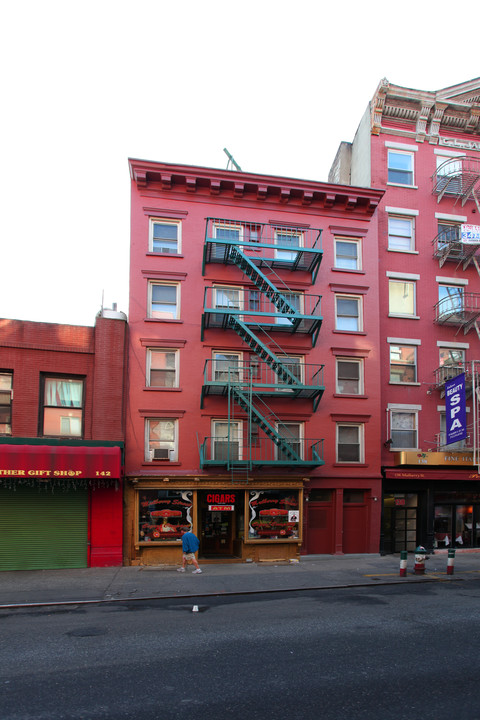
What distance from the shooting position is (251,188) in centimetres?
2197

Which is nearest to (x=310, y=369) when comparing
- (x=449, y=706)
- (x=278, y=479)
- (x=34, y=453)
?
(x=278, y=479)

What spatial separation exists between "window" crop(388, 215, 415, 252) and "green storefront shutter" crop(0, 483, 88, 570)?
16751 mm

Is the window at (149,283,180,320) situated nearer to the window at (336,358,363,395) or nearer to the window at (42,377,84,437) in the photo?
the window at (42,377,84,437)

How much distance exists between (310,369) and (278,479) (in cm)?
461

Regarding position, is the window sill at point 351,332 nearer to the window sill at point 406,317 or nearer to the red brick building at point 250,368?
Result: the red brick building at point 250,368

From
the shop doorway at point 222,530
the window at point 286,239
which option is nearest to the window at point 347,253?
the window at point 286,239

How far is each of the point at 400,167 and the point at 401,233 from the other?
10.8ft

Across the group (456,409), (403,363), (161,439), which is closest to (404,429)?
(456,409)

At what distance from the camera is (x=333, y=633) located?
385 inches

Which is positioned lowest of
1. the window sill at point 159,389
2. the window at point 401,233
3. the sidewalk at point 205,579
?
the sidewalk at point 205,579

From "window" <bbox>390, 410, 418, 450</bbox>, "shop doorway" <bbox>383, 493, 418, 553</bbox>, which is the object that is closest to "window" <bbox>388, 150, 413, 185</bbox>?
"window" <bbox>390, 410, 418, 450</bbox>

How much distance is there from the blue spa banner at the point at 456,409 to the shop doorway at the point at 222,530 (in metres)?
8.59

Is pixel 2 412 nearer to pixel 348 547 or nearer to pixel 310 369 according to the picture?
pixel 310 369

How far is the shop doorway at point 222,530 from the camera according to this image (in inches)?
791
